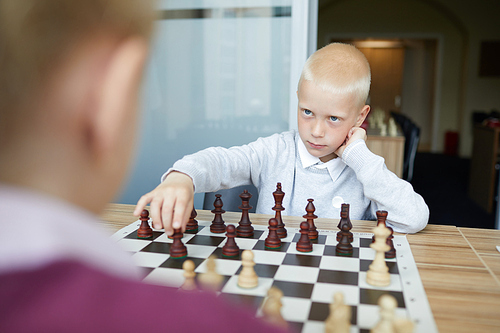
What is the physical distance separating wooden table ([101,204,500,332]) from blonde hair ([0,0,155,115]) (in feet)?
2.21

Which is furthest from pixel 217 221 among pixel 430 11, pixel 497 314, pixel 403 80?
pixel 403 80

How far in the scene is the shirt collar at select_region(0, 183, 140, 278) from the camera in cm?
28

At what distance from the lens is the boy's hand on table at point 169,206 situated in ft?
3.29

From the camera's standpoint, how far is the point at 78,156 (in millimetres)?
347

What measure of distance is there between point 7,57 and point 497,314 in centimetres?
82

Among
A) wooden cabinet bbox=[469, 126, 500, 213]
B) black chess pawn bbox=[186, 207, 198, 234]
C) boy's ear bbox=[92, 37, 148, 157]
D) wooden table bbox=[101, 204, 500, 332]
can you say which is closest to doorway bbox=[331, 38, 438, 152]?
wooden cabinet bbox=[469, 126, 500, 213]

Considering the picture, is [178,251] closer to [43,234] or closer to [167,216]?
[167,216]

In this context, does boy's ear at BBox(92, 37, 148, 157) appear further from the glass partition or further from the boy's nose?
the glass partition

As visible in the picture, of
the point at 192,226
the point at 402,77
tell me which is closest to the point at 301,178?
the point at 192,226

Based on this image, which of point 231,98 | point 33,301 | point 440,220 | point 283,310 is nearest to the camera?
point 33,301

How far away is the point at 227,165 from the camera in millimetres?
1512

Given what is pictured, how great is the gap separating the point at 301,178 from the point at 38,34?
137 centimetres

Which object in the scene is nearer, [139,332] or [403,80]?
[139,332]

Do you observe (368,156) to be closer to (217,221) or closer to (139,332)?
(217,221)
